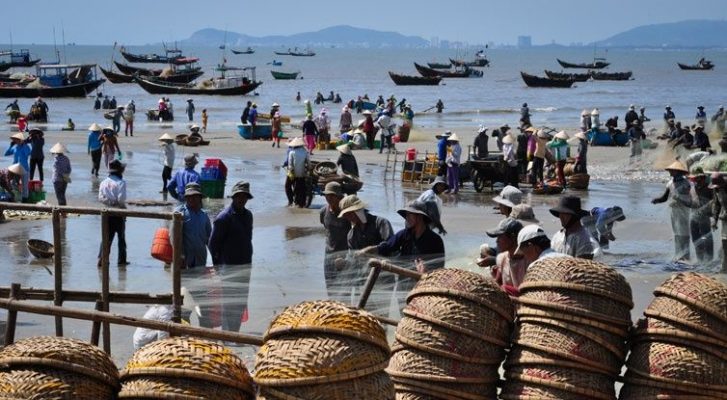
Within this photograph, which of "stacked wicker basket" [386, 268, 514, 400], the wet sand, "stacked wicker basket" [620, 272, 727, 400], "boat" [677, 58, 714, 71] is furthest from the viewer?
"boat" [677, 58, 714, 71]

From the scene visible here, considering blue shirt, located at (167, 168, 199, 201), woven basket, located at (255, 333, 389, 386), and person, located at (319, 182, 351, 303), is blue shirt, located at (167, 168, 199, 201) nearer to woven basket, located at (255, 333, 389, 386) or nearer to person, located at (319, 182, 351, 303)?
person, located at (319, 182, 351, 303)

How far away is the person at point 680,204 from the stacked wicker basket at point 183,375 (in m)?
10.2

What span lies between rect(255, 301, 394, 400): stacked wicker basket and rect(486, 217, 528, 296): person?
2844mm

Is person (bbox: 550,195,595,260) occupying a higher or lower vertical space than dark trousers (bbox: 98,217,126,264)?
higher

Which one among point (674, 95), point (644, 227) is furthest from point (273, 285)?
point (674, 95)

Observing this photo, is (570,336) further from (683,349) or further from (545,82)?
(545,82)

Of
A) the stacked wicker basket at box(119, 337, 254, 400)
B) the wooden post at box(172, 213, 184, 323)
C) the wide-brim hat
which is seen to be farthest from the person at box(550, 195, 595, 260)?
the stacked wicker basket at box(119, 337, 254, 400)

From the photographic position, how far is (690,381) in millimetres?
5305

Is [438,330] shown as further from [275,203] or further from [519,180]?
[519,180]

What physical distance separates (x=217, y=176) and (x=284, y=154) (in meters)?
11.6

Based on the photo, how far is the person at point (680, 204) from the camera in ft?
46.4

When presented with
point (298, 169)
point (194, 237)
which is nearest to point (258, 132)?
point (298, 169)

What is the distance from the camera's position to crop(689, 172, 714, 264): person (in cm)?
1373

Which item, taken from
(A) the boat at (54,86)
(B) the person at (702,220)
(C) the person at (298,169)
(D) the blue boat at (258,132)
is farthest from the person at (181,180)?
(A) the boat at (54,86)
